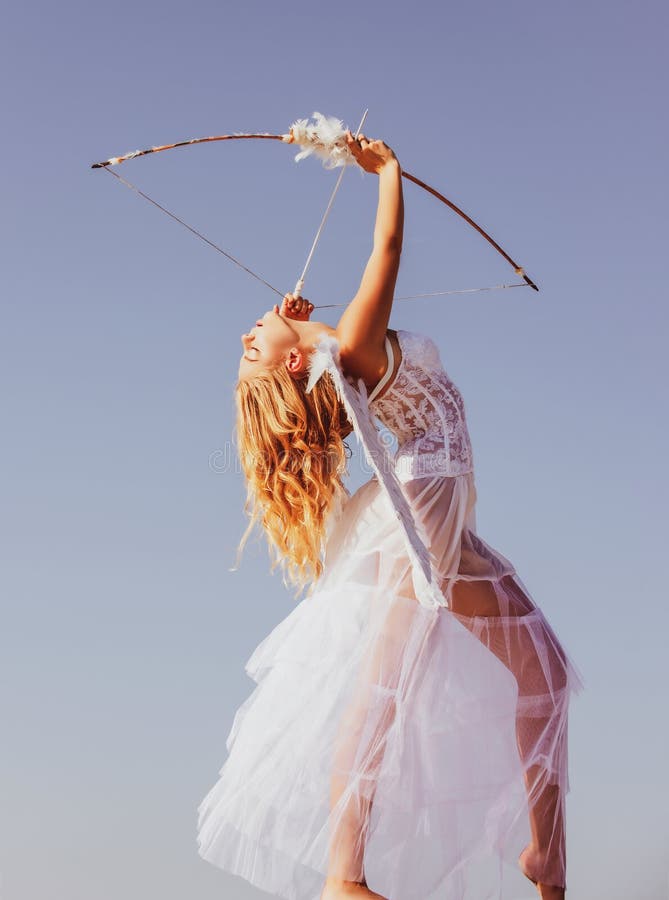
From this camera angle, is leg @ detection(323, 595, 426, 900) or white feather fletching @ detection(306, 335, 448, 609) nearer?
leg @ detection(323, 595, 426, 900)

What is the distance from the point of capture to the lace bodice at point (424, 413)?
11.9 feet

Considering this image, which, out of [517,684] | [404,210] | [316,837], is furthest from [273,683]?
[404,210]

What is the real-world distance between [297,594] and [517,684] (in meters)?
0.77

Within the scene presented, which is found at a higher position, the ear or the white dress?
the ear

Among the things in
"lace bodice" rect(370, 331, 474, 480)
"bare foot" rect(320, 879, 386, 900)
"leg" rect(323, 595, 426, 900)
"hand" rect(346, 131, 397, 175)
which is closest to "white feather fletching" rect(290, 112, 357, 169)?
"hand" rect(346, 131, 397, 175)

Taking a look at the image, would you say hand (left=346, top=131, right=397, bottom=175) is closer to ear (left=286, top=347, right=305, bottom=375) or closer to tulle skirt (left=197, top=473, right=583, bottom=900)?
ear (left=286, top=347, right=305, bottom=375)

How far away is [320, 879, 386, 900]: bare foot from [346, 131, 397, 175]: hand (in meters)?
2.10

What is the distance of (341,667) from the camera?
11.3ft

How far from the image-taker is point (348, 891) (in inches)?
126

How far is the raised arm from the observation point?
11.1ft

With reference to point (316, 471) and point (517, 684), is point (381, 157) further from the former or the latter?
point (517, 684)

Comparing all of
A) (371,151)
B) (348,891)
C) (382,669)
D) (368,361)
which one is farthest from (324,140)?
(348,891)

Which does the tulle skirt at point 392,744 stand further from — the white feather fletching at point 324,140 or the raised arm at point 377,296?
the white feather fletching at point 324,140

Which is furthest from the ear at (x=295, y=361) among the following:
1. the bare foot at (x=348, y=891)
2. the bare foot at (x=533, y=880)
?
the bare foot at (x=533, y=880)
